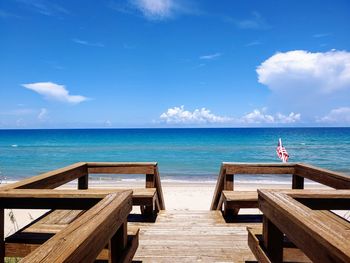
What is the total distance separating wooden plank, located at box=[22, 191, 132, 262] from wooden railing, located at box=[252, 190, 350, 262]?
3.62 ft

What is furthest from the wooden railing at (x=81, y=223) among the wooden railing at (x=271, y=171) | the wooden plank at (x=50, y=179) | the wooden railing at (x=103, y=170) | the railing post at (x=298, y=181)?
the railing post at (x=298, y=181)

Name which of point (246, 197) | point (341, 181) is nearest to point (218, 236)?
point (246, 197)

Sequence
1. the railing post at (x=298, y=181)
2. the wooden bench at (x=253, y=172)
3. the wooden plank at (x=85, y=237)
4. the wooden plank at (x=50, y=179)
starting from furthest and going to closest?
the railing post at (x=298, y=181) < the wooden bench at (x=253, y=172) < the wooden plank at (x=50, y=179) < the wooden plank at (x=85, y=237)

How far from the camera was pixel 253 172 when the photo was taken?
5.33 m

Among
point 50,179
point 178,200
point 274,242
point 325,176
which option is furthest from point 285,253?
point 178,200

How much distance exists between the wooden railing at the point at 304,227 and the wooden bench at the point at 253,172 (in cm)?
151

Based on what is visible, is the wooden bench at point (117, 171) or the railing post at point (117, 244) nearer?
the railing post at point (117, 244)

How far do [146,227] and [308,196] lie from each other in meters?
3.10

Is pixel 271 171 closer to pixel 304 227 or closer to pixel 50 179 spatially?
pixel 50 179

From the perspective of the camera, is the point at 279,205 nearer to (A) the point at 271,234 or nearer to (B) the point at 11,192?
(A) the point at 271,234

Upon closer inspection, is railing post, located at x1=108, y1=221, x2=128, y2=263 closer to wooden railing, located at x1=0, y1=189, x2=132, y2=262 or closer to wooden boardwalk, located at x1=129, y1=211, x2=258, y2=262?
wooden railing, located at x1=0, y1=189, x2=132, y2=262

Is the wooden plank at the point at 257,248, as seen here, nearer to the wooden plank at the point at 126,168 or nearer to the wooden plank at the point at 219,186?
the wooden plank at the point at 219,186

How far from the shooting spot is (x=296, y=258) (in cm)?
266

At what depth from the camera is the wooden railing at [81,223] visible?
127 cm
